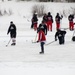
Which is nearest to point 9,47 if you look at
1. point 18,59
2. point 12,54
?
point 12,54

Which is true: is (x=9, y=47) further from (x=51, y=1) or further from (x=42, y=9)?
(x=51, y=1)

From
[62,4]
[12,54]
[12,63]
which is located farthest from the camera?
[62,4]

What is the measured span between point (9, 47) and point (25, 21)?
20.4 metres

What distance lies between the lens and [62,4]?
49750mm

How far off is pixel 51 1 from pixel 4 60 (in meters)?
36.1

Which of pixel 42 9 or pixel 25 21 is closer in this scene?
pixel 25 21

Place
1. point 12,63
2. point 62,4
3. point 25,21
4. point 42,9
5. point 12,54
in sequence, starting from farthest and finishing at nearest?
point 62,4 → point 42,9 → point 25,21 → point 12,54 → point 12,63

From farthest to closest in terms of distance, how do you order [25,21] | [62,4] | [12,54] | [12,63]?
[62,4] → [25,21] → [12,54] → [12,63]

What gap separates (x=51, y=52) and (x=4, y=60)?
323 cm

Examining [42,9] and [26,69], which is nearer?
[26,69]

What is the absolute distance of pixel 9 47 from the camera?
2131cm

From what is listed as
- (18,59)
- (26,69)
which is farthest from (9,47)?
(26,69)

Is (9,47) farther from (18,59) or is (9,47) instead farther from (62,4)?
(62,4)

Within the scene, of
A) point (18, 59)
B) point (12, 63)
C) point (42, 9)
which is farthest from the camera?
point (42, 9)
